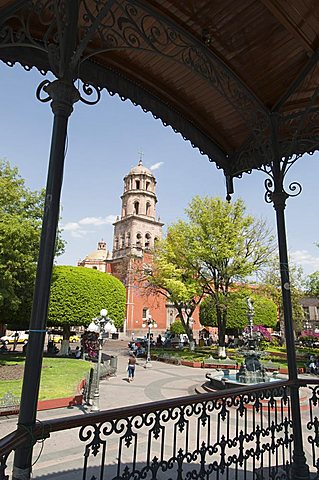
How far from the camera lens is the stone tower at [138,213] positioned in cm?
4859

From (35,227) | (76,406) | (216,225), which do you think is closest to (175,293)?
(216,225)

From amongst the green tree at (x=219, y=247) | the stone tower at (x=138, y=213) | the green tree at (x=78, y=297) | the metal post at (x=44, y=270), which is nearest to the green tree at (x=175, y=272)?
the green tree at (x=219, y=247)

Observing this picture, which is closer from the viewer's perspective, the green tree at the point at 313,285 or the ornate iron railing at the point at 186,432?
the ornate iron railing at the point at 186,432

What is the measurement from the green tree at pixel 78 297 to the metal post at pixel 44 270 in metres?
22.4

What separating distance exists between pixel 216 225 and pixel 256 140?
746 inches

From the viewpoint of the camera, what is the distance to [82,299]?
25.4 meters

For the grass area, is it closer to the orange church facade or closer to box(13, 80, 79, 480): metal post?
box(13, 80, 79, 480): metal post

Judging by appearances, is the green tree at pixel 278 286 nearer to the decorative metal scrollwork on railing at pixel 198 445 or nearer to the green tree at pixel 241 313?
the green tree at pixel 241 313

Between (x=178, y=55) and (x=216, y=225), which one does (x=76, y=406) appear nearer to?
(x=178, y=55)

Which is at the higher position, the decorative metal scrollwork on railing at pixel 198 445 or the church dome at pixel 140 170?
the church dome at pixel 140 170

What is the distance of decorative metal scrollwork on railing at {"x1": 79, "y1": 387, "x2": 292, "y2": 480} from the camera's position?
2518 millimetres

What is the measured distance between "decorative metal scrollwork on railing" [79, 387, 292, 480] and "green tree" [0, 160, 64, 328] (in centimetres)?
1202

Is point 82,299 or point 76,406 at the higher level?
point 82,299

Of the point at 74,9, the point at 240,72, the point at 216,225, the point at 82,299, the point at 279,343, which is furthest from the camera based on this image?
the point at 279,343
